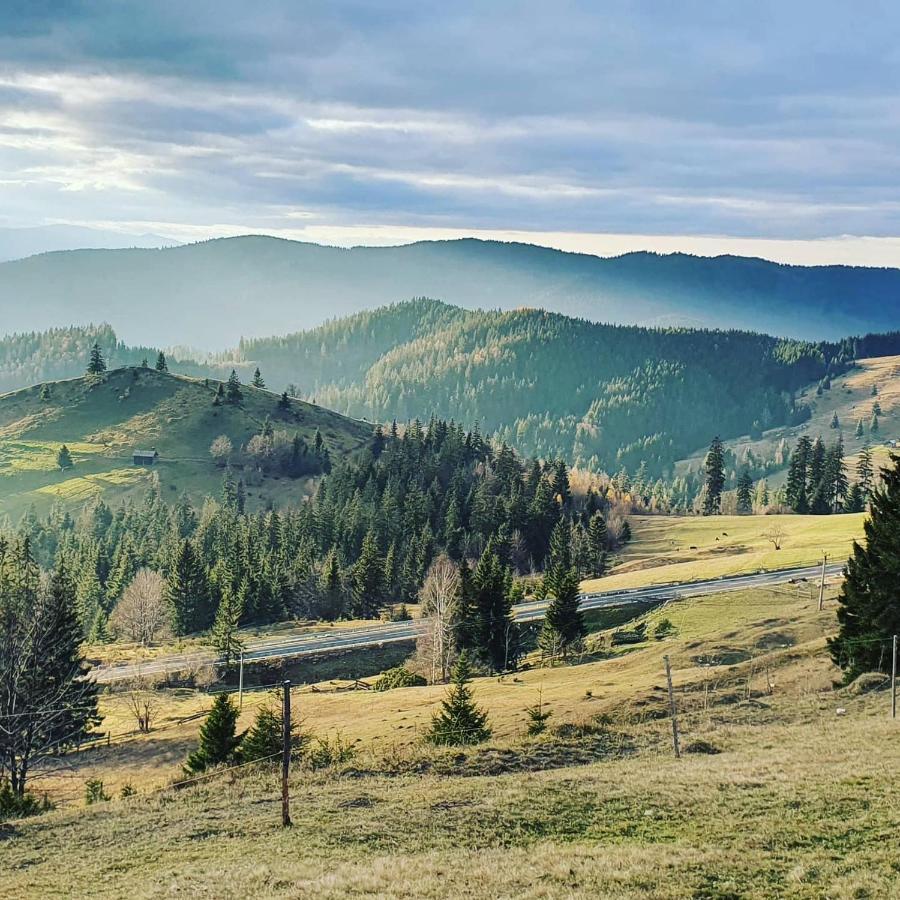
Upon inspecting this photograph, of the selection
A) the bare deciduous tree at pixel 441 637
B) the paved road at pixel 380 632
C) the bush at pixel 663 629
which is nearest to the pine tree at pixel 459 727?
the bare deciduous tree at pixel 441 637

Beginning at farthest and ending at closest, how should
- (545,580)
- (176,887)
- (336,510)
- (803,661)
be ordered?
(336,510) < (545,580) < (803,661) < (176,887)

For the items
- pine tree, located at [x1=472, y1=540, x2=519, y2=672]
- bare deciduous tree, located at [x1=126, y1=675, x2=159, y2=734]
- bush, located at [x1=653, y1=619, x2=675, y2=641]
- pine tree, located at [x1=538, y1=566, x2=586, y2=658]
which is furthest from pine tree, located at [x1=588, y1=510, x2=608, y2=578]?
bare deciduous tree, located at [x1=126, y1=675, x2=159, y2=734]

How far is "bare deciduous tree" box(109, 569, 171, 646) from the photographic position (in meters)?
119

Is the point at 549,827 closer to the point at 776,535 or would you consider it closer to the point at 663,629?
the point at 663,629

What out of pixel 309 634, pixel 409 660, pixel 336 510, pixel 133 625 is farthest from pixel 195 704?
pixel 336 510

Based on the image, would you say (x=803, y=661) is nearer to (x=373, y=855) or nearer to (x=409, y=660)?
(x=373, y=855)

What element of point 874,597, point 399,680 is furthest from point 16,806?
point 399,680

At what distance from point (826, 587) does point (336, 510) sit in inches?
3989

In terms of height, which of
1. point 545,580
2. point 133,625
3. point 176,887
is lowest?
point 133,625

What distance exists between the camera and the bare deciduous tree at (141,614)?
389ft

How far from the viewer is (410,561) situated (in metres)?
142

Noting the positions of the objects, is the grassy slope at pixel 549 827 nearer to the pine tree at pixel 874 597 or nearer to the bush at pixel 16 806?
the pine tree at pixel 874 597

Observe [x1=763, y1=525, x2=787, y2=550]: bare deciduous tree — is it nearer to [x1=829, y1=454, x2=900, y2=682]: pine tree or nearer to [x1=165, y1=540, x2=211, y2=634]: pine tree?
[x1=829, y1=454, x2=900, y2=682]: pine tree

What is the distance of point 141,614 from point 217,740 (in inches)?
3099
